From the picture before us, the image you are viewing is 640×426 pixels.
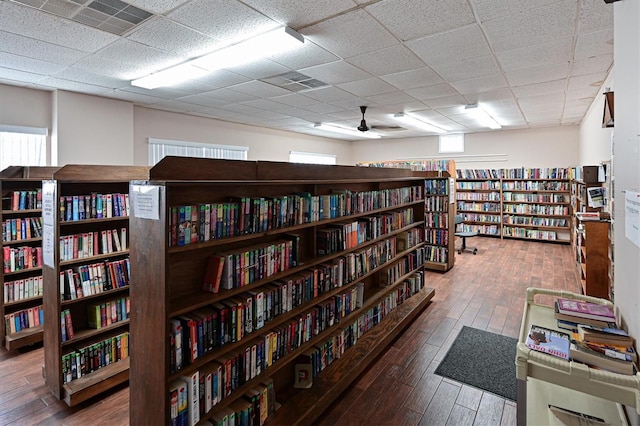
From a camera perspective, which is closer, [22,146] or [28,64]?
[28,64]

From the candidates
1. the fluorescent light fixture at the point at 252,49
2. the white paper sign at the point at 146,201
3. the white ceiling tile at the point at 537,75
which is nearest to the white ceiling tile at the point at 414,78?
the white ceiling tile at the point at 537,75

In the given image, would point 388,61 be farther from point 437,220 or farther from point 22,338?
point 22,338

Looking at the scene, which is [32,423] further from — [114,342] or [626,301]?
[626,301]

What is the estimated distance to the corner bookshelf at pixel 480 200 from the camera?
337 inches

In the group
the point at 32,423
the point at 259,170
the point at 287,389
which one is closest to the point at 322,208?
the point at 259,170

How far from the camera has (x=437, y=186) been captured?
5.71 meters

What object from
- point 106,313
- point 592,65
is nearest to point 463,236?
point 592,65

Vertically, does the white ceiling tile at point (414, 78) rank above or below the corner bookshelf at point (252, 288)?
above

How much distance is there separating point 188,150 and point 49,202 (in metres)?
4.24

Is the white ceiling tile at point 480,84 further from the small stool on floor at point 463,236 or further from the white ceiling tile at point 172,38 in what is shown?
the white ceiling tile at point 172,38

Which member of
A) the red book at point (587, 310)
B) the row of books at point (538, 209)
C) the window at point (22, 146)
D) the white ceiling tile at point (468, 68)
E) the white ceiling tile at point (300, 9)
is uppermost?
the white ceiling tile at point (468, 68)

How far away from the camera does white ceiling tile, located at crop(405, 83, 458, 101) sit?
4512 millimetres

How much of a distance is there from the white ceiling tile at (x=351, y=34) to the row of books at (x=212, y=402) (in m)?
2.56

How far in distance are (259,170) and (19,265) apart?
2.87 metres
